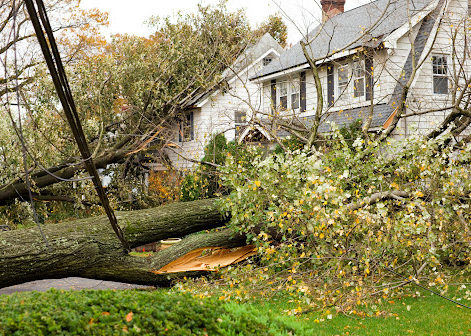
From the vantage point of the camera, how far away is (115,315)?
3838 mm

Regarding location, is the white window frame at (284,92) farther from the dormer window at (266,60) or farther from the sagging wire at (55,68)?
the sagging wire at (55,68)

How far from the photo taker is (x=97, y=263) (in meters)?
8.27

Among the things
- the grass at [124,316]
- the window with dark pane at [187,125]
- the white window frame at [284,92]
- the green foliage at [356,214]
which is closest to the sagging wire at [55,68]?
the grass at [124,316]

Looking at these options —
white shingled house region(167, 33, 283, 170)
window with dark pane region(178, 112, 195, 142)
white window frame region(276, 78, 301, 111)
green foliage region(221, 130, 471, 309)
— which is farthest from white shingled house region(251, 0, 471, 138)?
window with dark pane region(178, 112, 195, 142)

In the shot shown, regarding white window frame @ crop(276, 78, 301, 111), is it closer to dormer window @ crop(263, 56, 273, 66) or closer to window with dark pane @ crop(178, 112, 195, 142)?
dormer window @ crop(263, 56, 273, 66)

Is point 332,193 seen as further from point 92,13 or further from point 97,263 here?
point 92,13

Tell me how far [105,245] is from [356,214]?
4.28 m

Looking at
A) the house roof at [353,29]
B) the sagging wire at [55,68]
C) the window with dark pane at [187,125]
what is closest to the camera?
the sagging wire at [55,68]

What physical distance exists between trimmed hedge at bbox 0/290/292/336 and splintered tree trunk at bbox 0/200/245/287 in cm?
325

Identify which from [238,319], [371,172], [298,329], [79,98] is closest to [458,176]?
[371,172]

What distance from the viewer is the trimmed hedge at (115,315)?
3.59m

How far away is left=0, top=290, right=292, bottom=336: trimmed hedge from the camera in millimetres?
3592

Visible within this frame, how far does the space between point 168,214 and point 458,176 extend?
517cm

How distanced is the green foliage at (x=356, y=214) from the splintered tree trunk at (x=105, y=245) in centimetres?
112
